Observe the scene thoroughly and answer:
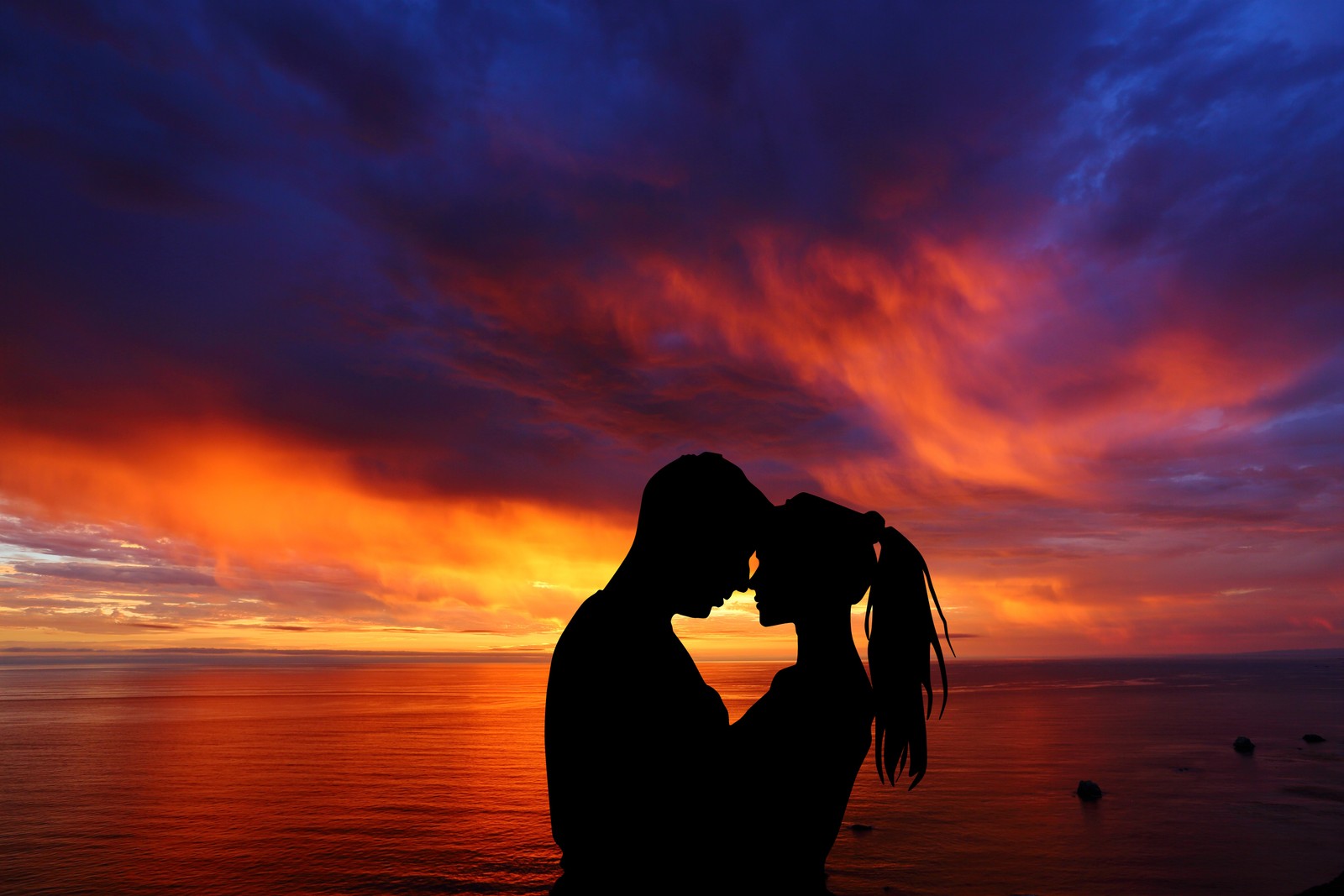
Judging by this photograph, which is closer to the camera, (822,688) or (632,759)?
(632,759)

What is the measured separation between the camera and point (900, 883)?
32156mm

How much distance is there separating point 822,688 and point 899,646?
32 centimetres

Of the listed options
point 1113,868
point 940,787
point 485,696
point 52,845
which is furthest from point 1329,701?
point 52,845

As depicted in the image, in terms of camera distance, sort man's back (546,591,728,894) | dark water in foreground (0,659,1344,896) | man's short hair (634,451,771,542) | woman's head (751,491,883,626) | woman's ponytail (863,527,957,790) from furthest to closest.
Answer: dark water in foreground (0,659,1344,896), woman's ponytail (863,527,957,790), woman's head (751,491,883,626), man's short hair (634,451,771,542), man's back (546,591,728,894)

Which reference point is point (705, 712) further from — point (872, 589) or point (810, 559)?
point (872, 589)

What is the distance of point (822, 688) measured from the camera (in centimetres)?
220

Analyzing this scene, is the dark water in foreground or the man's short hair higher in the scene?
the man's short hair

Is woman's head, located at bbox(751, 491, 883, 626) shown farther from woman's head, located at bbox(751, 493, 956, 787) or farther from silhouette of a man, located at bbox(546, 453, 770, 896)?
silhouette of a man, located at bbox(546, 453, 770, 896)

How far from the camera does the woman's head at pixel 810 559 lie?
221 cm

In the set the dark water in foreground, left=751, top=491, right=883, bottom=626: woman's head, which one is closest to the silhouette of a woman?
left=751, top=491, right=883, bottom=626: woman's head

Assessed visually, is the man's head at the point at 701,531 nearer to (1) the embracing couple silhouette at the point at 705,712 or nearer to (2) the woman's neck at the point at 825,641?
(1) the embracing couple silhouette at the point at 705,712

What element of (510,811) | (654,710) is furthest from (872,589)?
(510,811)

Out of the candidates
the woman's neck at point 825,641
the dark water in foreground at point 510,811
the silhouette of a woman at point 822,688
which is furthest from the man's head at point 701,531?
the dark water in foreground at point 510,811

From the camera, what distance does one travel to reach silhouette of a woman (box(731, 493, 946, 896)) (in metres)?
2.08
